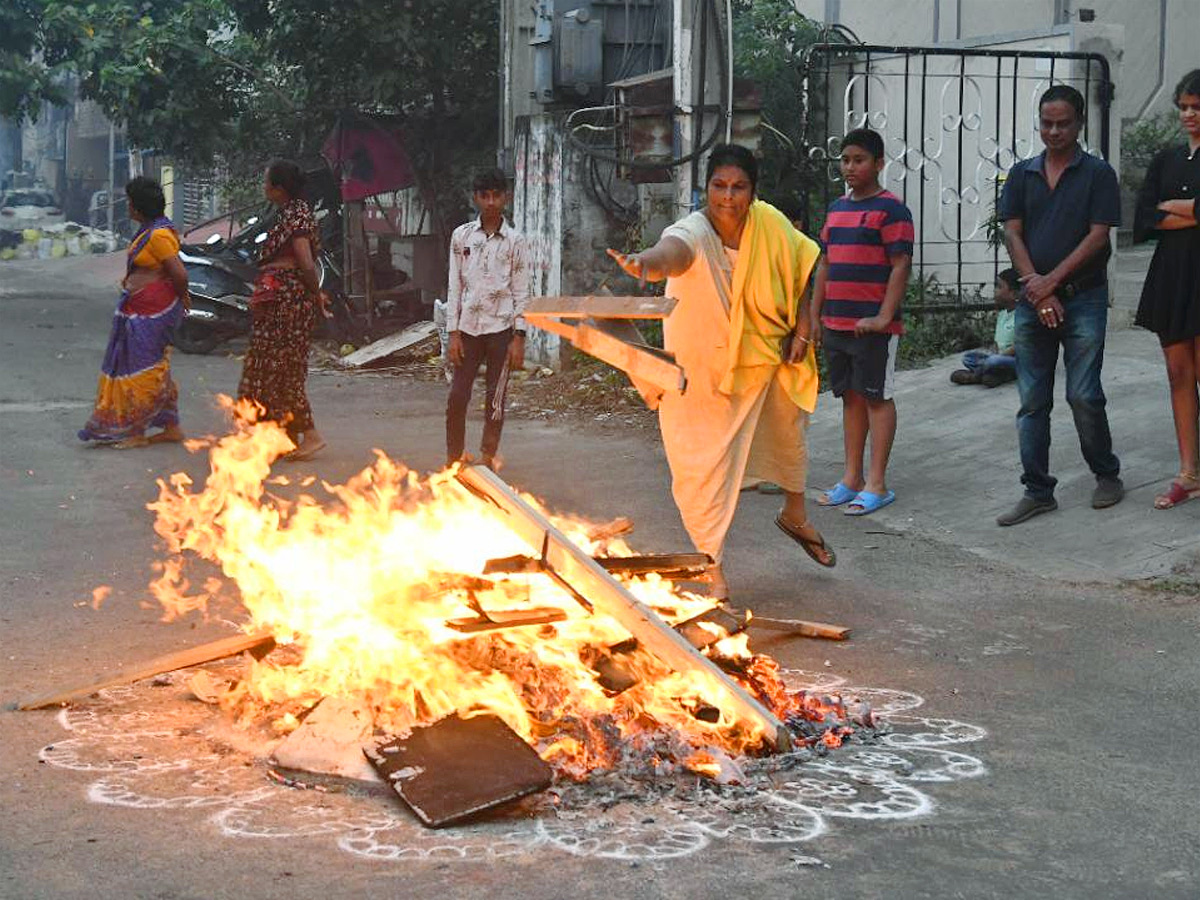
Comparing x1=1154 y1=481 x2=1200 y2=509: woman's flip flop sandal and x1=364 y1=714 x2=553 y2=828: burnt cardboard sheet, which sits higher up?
x1=1154 y1=481 x2=1200 y2=509: woman's flip flop sandal

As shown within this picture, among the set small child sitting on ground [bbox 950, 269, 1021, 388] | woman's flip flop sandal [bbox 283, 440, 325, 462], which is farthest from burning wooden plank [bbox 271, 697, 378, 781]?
small child sitting on ground [bbox 950, 269, 1021, 388]

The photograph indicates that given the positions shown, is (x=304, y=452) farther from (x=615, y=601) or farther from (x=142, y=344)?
(x=615, y=601)

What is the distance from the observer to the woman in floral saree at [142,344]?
430 inches

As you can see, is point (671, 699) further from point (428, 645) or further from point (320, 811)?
point (320, 811)

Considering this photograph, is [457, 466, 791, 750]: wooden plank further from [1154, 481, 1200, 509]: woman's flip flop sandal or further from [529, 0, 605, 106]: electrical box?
[529, 0, 605, 106]: electrical box

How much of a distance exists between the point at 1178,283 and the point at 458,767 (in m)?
4.84

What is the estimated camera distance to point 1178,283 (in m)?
7.62

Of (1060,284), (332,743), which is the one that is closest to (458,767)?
(332,743)

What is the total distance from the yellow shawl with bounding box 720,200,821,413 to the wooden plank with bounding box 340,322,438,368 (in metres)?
9.07

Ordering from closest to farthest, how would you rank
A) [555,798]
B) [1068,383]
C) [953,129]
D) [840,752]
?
[555,798] < [840,752] < [1068,383] < [953,129]

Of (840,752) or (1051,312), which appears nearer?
(840,752)

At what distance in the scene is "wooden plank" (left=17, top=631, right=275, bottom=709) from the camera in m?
5.31

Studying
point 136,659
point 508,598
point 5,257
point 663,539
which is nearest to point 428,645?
Result: point 508,598

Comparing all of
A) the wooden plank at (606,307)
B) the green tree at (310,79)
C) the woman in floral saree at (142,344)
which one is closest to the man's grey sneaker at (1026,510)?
the wooden plank at (606,307)
